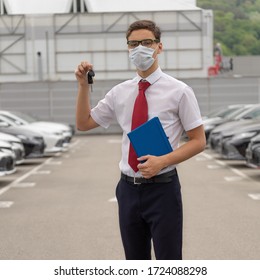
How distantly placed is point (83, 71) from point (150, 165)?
0.60 m

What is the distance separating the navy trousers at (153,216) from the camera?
391 centimetres

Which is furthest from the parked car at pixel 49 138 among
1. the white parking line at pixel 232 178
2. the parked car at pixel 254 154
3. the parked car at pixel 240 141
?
the parked car at pixel 254 154

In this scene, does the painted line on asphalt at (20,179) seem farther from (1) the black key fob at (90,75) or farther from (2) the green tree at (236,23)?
(1) the black key fob at (90,75)

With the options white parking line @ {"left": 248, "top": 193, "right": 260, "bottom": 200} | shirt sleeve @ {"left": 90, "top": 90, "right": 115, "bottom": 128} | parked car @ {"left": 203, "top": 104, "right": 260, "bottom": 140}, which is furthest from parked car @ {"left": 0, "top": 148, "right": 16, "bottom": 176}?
parked car @ {"left": 203, "top": 104, "right": 260, "bottom": 140}

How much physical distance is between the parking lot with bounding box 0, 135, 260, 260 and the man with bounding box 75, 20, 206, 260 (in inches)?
115

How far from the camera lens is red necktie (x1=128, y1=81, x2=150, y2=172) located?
388 centimetres

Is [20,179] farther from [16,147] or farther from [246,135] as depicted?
[246,135]

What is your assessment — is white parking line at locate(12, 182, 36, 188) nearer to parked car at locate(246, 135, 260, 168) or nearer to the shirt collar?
parked car at locate(246, 135, 260, 168)

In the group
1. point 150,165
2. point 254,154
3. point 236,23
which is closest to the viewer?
point 150,165

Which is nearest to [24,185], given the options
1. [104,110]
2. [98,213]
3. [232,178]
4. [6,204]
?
[6,204]

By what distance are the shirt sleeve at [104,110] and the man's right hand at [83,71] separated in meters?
0.22

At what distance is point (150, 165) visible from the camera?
12.2 ft

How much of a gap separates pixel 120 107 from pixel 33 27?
96.7ft
